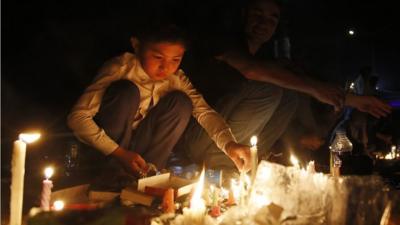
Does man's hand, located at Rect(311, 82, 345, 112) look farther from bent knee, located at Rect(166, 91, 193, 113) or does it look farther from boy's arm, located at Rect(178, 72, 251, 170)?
bent knee, located at Rect(166, 91, 193, 113)

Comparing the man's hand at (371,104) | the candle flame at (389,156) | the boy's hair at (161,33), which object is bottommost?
the candle flame at (389,156)

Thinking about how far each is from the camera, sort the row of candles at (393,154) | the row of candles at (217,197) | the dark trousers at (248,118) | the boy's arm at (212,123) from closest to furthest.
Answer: the row of candles at (217,197) → the boy's arm at (212,123) → the dark trousers at (248,118) → the row of candles at (393,154)

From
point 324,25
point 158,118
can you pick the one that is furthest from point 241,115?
point 324,25

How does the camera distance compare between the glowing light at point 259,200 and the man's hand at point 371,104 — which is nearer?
the glowing light at point 259,200

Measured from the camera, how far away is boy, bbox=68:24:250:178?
2.91m

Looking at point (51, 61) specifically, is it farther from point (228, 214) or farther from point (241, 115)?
point (228, 214)

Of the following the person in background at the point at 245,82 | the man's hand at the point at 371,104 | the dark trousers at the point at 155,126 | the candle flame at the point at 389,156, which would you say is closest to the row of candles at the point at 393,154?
the candle flame at the point at 389,156

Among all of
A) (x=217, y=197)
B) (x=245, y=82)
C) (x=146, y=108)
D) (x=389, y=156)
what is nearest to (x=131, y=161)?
(x=146, y=108)

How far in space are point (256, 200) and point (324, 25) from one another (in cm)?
950

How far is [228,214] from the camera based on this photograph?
2.04 metres

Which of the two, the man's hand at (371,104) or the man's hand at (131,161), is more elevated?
the man's hand at (371,104)

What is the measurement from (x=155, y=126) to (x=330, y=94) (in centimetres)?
138

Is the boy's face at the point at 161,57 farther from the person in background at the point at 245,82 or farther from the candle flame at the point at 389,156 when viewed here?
the candle flame at the point at 389,156

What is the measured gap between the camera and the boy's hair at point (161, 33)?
307 cm
